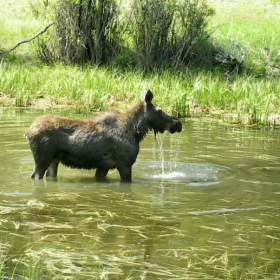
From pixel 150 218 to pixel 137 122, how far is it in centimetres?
273

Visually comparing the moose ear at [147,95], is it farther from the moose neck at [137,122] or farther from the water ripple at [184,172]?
the water ripple at [184,172]

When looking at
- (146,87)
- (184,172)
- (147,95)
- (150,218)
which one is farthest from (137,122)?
(146,87)

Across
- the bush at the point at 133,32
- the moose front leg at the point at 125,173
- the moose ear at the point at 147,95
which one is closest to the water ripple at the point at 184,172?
the moose front leg at the point at 125,173

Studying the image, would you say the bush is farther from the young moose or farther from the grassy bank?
the young moose

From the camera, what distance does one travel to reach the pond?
5520mm

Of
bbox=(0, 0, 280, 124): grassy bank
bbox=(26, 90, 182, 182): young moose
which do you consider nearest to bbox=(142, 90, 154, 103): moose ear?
bbox=(26, 90, 182, 182): young moose

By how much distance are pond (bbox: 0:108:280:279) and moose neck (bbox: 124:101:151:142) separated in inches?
25.9

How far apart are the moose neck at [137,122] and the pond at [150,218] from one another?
0.66m

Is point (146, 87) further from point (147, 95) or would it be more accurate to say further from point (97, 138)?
point (97, 138)

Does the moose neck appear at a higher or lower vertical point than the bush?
lower

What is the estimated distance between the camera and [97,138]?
363 inches

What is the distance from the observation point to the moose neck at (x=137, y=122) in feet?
31.4

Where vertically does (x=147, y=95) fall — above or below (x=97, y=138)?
→ above

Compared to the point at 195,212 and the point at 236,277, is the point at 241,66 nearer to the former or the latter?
the point at 195,212
